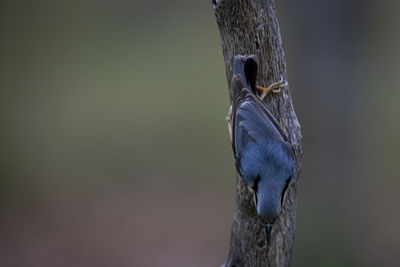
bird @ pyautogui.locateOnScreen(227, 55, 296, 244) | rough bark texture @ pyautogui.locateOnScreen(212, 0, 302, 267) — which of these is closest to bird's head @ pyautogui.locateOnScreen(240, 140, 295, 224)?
bird @ pyautogui.locateOnScreen(227, 55, 296, 244)

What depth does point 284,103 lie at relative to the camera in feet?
8.09

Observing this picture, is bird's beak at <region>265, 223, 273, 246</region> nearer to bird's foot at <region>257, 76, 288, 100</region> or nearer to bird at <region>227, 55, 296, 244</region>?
bird at <region>227, 55, 296, 244</region>

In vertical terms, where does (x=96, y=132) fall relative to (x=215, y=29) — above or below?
below

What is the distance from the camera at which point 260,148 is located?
2404 mm

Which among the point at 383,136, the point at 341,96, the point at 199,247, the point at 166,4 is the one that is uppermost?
the point at 166,4

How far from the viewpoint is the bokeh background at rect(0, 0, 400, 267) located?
4789mm

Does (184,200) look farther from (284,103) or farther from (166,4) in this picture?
(284,103)

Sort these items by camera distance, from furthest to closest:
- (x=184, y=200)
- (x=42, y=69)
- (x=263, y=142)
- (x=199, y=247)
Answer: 1. (x=42, y=69)
2. (x=184, y=200)
3. (x=199, y=247)
4. (x=263, y=142)

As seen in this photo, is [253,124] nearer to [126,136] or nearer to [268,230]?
[268,230]

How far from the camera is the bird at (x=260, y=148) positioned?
2289mm

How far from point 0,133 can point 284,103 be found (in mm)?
4425

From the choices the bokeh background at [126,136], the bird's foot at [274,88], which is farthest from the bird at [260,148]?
the bokeh background at [126,136]

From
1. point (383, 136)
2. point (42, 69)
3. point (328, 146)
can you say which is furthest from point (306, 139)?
point (42, 69)

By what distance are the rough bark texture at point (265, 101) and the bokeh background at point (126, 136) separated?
2064mm
